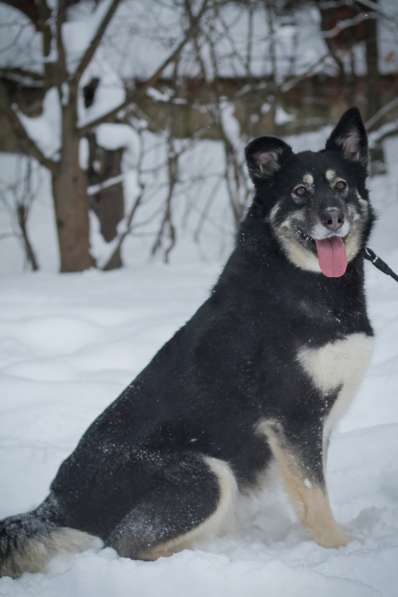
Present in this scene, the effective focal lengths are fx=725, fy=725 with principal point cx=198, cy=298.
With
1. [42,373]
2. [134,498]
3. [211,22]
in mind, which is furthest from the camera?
[211,22]

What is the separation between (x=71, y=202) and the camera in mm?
8836

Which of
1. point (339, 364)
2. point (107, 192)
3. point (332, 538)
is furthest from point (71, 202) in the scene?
point (332, 538)

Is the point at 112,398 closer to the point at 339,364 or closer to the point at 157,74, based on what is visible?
the point at 339,364

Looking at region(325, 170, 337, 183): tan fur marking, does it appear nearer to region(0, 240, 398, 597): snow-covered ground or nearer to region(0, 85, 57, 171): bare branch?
region(0, 240, 398, 597): snow-covered ground

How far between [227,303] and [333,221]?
581 mm

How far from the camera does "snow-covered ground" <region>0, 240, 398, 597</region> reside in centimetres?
256

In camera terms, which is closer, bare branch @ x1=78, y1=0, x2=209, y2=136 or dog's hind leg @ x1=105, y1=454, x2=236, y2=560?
dog's hind leg @ x1=105, y1=454, x2=236, y2=560

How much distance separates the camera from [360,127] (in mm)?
3373

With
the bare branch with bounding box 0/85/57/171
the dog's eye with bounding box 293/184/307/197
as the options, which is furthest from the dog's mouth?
the bare branch with bounding box 0/85/57/171

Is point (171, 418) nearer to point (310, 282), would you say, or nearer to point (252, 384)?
point (252, 384)

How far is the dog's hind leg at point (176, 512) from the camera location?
2.89 meters

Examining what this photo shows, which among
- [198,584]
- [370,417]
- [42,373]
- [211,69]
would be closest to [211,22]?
[211,69]

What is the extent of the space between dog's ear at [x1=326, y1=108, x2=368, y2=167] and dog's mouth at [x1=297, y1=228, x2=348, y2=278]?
445mm

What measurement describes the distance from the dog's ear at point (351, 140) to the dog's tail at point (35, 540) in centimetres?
205
